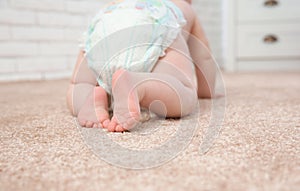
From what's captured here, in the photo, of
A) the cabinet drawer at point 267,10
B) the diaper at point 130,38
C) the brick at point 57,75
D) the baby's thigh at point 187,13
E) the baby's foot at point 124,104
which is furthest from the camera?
the cabinet drawer at point 267,10

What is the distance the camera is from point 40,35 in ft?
6.01

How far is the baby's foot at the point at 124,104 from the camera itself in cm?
61

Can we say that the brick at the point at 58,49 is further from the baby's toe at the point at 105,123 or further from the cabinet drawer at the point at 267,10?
the baby's toe at the point at 105,123

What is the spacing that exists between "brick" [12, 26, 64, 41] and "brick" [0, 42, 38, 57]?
31 millimetres

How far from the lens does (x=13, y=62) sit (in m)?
1.74

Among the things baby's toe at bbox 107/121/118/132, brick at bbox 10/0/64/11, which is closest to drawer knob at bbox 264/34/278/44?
brick at bbox 10/0/64/11

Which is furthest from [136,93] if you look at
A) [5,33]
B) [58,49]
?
[58,49]

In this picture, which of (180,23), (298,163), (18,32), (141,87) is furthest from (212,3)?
(298,163)

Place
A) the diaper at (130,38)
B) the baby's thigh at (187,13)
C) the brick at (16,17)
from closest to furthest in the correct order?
1. the diaper at (130,38)
2. the baby's thigh at (187,13)
3. the brick at (16,17)

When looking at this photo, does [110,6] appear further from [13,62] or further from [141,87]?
[13,62]

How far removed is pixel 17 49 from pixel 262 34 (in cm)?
147

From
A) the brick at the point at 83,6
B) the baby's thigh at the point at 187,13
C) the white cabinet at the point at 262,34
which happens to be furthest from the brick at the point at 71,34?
the baby's thigh at the point at 187,13

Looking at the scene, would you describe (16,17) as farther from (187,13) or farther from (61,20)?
(187,13)

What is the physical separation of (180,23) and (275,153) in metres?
0.47
